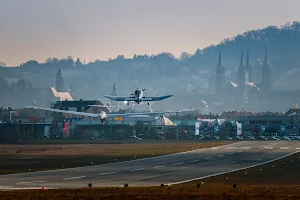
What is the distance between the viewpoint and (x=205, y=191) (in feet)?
197

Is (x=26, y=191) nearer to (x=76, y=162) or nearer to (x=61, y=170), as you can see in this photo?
(x=61, y=170)

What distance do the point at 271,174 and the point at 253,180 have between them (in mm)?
7471

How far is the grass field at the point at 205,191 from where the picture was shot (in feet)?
182

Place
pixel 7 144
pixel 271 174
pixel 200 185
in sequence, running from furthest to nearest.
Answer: pixel 7 144
pixel 271 174
pixel 200 185

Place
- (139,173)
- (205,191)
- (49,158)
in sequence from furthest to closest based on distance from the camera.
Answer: (49,158)
(139,173)
(205,191)

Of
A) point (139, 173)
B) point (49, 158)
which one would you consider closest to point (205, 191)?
point (139, 173)

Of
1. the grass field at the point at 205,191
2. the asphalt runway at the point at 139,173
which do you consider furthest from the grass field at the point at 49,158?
the grass field at the point at 205,191

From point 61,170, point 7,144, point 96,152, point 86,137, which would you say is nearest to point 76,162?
point 61,170

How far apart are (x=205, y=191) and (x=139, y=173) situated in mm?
20240

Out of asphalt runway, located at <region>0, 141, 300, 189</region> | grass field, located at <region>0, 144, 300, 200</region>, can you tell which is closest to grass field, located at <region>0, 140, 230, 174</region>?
asphalt runway, located at <region>0, 141, 300, 189</region>

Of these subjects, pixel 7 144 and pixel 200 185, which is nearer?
pixel 200 185

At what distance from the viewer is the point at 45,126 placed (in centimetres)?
18712

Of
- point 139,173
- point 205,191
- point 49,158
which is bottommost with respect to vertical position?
point 205,191

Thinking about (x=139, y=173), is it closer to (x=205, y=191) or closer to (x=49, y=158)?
(x=205, y=191)
